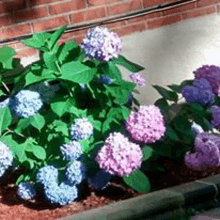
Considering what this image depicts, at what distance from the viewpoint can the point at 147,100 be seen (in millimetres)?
5801

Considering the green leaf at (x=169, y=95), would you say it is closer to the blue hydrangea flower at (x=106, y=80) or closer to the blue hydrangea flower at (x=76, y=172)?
the blue hydrangea flower at (x=106, y=80)

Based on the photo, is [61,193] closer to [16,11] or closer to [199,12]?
[16,11]

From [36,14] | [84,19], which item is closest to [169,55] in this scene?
[84,19]

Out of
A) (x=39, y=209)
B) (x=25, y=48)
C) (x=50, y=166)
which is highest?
(x=25, y=48)

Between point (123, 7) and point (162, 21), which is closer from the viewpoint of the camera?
point (123, 7)

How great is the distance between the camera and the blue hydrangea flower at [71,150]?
4.05 m

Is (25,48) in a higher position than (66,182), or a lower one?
higher

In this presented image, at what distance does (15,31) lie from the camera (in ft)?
18.2

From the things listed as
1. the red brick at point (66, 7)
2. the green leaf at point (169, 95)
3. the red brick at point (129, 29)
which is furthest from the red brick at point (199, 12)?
the green leaf at point (169, 95)

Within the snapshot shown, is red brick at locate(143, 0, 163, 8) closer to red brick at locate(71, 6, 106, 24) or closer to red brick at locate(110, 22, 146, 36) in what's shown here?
red brick at locate(110, 22, 146, 36)

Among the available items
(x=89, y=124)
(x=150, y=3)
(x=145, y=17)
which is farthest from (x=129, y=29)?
(x=89, y=124)

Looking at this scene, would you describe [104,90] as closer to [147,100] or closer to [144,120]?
[144,120]

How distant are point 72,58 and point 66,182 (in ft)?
2.50

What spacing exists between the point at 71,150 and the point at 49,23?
179cm
